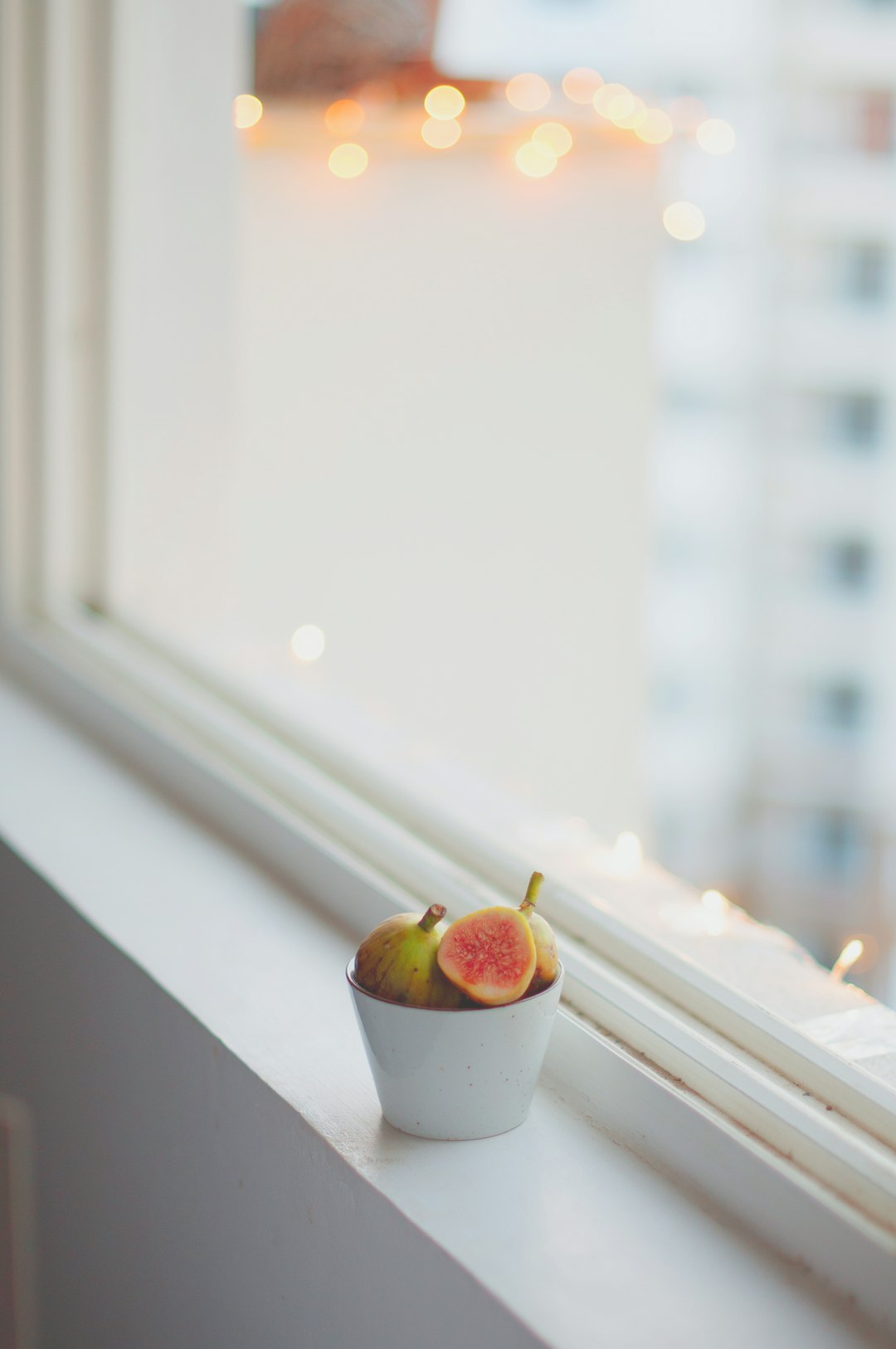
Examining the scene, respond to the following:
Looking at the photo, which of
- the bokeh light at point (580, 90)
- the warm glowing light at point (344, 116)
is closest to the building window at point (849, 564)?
the bokeh light at point (580, 90)

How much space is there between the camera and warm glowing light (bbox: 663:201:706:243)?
84.0 inches

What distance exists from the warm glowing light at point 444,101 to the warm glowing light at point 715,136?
18.0 inches

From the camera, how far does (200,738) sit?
0.96 meters

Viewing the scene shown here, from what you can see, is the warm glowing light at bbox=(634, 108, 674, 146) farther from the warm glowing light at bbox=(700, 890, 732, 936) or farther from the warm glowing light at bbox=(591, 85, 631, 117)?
the warm glowing light at bbox=(700, 890, 732, 936)

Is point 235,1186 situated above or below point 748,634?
above

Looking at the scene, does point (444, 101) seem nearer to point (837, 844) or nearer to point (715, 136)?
point (715, 136)

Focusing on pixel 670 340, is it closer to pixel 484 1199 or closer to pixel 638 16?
pixel 638 16

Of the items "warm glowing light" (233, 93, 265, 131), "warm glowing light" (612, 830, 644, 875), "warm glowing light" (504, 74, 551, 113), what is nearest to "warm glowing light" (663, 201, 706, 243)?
"warm glowing light" (504, 74, 551, 113)

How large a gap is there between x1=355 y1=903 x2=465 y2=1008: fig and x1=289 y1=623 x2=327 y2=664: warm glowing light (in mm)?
901

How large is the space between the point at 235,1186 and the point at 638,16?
10274mm

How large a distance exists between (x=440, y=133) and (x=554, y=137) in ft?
0.71

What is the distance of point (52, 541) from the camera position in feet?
3.86

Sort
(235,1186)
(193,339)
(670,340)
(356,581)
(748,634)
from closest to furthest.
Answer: (235,1186) → (193,339) → (356,581) → (670,340) → (748,634)

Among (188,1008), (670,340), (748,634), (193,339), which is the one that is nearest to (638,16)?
(670,340)
